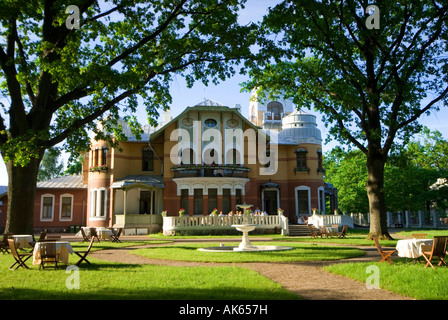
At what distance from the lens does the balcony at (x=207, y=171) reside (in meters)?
28.9

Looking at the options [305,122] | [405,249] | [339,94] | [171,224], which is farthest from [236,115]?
[405,249]

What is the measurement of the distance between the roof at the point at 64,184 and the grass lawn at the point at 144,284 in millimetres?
25614

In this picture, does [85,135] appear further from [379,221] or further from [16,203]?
[379,221]

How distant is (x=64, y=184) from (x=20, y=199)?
21.7 meters

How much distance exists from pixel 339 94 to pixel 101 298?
15.2 metres

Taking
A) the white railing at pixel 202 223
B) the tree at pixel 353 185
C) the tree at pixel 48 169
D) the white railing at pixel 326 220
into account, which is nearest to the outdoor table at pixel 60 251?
the white railing at pixel 202 223

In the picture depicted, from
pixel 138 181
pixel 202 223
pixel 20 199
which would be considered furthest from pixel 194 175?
pixel 20 199

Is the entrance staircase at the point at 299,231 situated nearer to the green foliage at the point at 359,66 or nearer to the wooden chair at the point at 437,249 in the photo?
the green foliage at the point at 359,66

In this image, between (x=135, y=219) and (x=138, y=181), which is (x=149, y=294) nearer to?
(x=135, y=219)

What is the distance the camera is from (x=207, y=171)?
96.7ft

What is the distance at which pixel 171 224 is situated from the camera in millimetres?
26547

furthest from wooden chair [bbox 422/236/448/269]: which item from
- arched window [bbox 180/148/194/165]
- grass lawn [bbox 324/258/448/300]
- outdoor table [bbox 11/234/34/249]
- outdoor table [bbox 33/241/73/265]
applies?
arched window [bbox 180/148/194/165]

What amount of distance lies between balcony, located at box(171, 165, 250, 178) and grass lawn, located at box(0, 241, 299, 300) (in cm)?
1880

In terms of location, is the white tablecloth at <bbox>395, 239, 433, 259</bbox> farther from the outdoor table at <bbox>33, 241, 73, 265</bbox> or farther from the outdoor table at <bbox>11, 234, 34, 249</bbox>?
the outdoor table at <bbox>11, 234, 34, 249</bbox>
